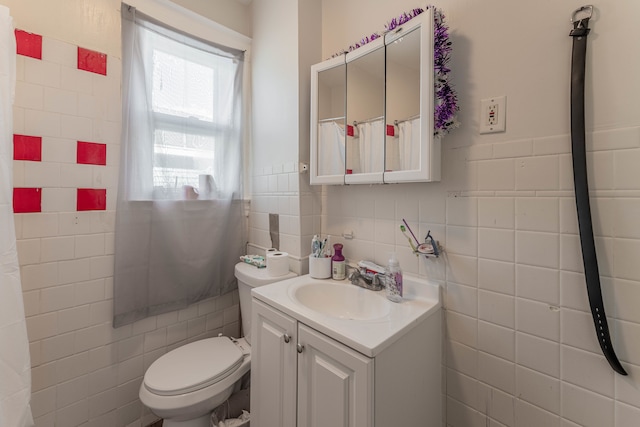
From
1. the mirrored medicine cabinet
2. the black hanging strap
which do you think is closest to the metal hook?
the black hanging strap

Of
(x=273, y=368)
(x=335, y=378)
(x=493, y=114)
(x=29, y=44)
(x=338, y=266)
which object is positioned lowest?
(x=273, y=368)

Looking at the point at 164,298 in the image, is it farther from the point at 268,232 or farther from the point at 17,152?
the point at 17,152

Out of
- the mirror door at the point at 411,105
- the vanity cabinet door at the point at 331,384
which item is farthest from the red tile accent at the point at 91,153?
the mirror door at the point at 411,105

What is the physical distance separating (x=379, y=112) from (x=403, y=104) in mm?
119

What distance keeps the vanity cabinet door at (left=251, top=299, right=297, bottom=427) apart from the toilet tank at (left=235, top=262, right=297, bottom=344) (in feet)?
0.77

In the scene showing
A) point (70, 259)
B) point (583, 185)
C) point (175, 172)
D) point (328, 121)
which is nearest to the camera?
point (583, 185)

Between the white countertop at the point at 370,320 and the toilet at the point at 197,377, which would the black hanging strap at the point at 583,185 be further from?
the toilet at the point at 197,377

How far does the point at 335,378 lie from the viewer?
766 mm

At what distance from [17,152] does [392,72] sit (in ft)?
5.10

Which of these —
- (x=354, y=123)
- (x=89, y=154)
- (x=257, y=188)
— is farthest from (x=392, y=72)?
(x=89, y=154)

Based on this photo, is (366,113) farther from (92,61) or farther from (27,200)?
(27,200)

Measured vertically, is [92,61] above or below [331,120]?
above

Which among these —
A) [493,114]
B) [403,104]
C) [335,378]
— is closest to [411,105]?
[403,104]

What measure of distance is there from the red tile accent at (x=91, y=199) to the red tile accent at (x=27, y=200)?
13 cm
